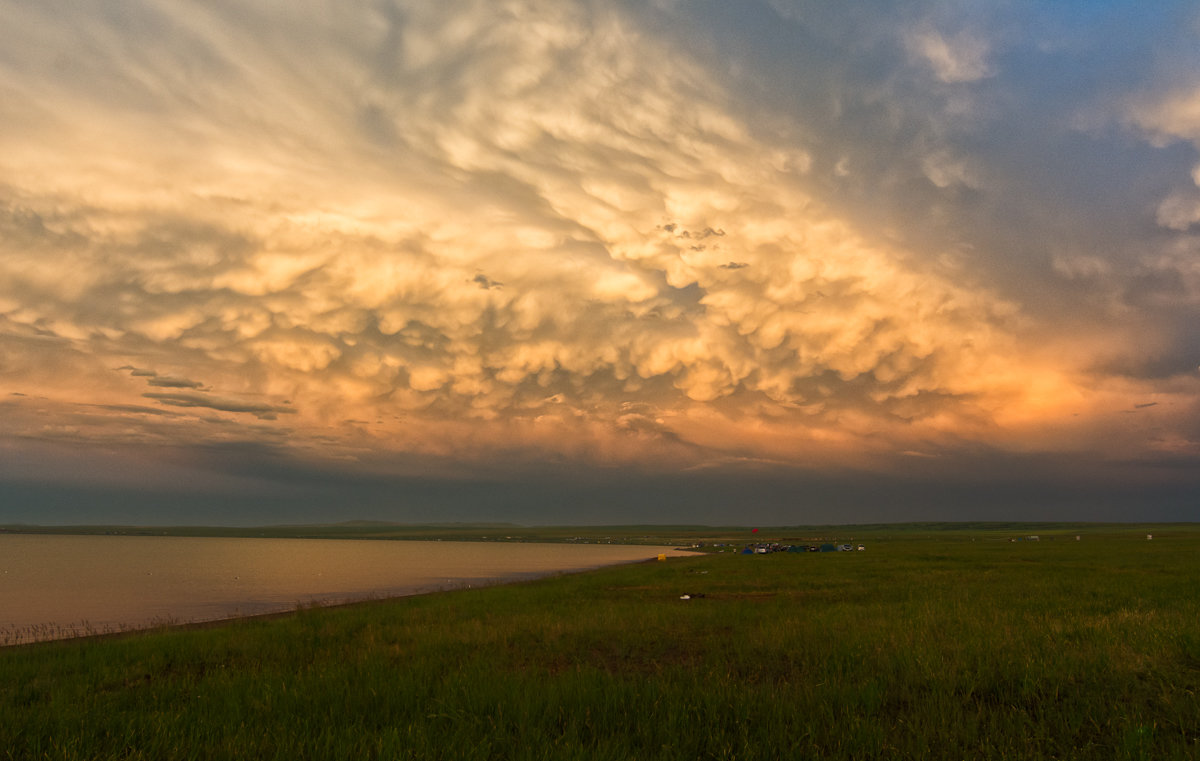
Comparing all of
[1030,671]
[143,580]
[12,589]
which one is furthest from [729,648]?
Result: [143,580]

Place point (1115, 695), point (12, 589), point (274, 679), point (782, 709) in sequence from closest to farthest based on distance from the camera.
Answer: point (782, 709) → point (1115, 695) → point (274, 679) → point (12, 589)

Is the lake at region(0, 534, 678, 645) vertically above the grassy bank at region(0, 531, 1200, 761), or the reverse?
the grassy bank at region(0, 531, 1200, 761)

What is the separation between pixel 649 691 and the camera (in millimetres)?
8602

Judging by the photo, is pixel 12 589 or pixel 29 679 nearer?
pixel 29 679

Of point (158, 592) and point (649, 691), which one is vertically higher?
point (649, 691)

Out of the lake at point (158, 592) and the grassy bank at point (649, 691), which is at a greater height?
the grassy bank at point (649, 691)

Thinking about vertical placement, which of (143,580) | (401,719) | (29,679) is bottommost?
(143,580)

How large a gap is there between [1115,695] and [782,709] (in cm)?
434

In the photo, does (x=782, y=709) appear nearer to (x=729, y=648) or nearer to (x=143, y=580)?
(x=729, y=648)

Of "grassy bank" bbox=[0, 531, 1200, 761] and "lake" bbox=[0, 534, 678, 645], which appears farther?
"lake" bbox=[0, 534, 678, 645]

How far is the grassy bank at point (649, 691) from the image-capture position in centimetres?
680

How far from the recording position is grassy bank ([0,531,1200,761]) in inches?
268

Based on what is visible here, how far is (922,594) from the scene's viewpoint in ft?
76.8

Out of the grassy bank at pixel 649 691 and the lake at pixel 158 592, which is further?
the lake at pixel 158 592
